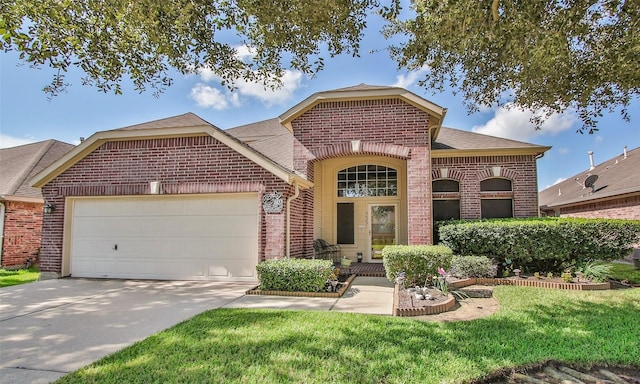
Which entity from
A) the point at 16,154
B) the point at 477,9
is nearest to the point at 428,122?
the point at 477,9

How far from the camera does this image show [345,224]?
12.9 m

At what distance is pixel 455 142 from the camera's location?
42.3ft

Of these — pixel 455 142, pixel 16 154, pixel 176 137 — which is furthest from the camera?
pixel 16 154

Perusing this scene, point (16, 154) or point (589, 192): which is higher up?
point (16, 154)

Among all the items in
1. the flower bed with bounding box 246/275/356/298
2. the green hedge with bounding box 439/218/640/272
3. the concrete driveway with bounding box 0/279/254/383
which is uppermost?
the green hedge with bounding box 439/218/640/272

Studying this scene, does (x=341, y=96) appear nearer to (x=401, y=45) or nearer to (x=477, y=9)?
(x=401, y=45)

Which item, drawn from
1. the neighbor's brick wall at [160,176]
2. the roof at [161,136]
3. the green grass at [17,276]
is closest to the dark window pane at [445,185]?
the roof at [161,136]

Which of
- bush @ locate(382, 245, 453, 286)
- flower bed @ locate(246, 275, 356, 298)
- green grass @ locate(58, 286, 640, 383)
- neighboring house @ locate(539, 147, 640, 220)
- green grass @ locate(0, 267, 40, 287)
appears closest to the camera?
green grass @ locate(58, 286, 640, 383)

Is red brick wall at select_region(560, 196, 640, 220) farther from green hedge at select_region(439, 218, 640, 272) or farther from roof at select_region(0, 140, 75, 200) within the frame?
roof at select_region(0, 140, 75, 200)

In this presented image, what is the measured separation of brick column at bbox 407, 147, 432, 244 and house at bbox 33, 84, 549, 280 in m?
0.03

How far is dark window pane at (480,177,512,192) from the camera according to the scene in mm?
12281

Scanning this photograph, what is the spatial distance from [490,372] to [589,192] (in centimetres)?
1898

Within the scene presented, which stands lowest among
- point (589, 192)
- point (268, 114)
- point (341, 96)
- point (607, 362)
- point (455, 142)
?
point (607, 362)

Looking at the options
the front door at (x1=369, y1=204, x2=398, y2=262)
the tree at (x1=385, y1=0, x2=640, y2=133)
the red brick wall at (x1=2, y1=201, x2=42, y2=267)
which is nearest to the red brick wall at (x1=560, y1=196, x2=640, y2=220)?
the tree at (x1=385, y1=0, x2=640, y2=133)
